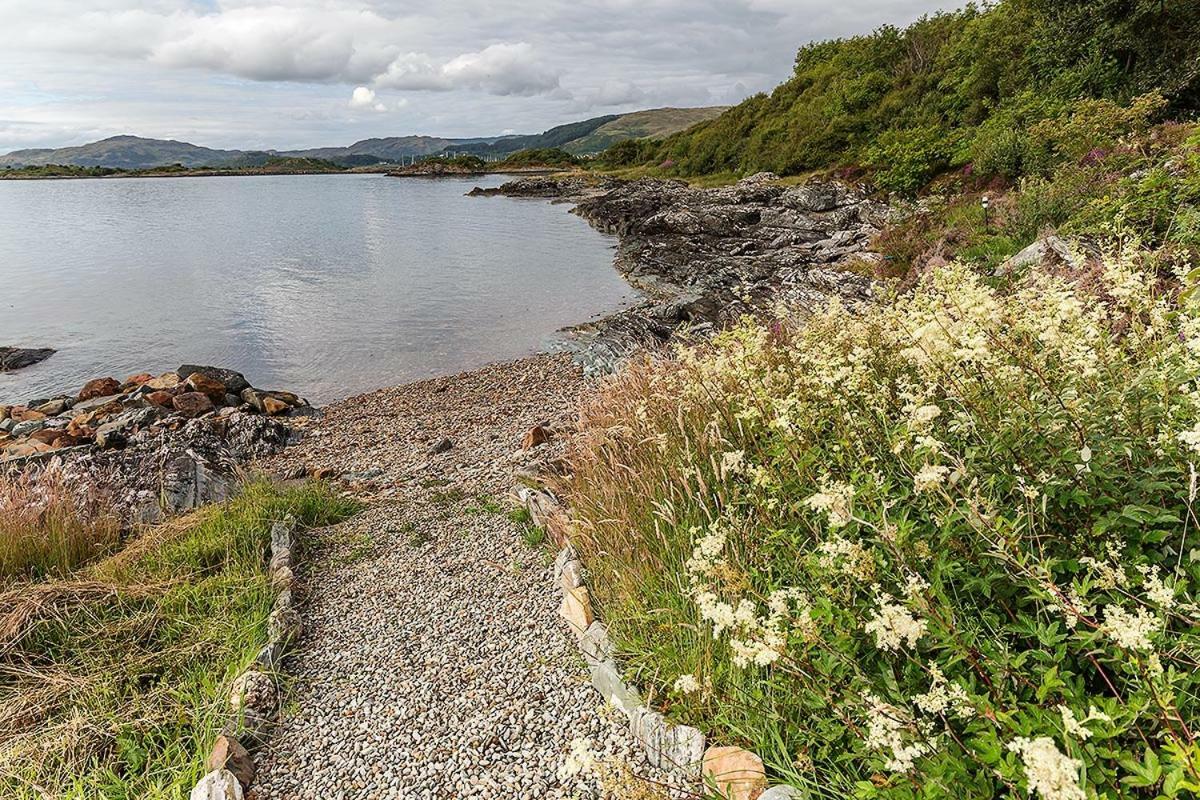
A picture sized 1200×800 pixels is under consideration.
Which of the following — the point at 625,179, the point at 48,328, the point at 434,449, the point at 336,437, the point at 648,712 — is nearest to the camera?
the point at 648,712

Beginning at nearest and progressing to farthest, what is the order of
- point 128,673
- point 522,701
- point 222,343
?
point 522,701 < point 128,673 < point 222,343

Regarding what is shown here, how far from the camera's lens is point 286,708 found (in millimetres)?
4586

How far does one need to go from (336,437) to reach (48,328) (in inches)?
723

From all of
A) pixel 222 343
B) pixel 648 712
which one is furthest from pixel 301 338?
pixel 648 712

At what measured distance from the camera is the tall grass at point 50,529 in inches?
248

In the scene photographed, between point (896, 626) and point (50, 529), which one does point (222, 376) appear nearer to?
point (50, 529)

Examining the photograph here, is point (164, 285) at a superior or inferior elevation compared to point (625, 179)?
inferior

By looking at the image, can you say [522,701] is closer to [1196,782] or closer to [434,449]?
[1196,782]

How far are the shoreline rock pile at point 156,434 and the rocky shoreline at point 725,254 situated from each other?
7538 mm

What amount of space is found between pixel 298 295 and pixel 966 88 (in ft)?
120

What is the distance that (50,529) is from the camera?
6672mm

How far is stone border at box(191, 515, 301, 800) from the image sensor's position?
3.75 metres

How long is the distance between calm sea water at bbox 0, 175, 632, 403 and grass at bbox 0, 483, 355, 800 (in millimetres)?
10323

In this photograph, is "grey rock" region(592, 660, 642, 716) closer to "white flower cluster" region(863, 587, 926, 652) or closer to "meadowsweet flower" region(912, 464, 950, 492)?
"white flower cluster" region(863, 587, 926, 652)
